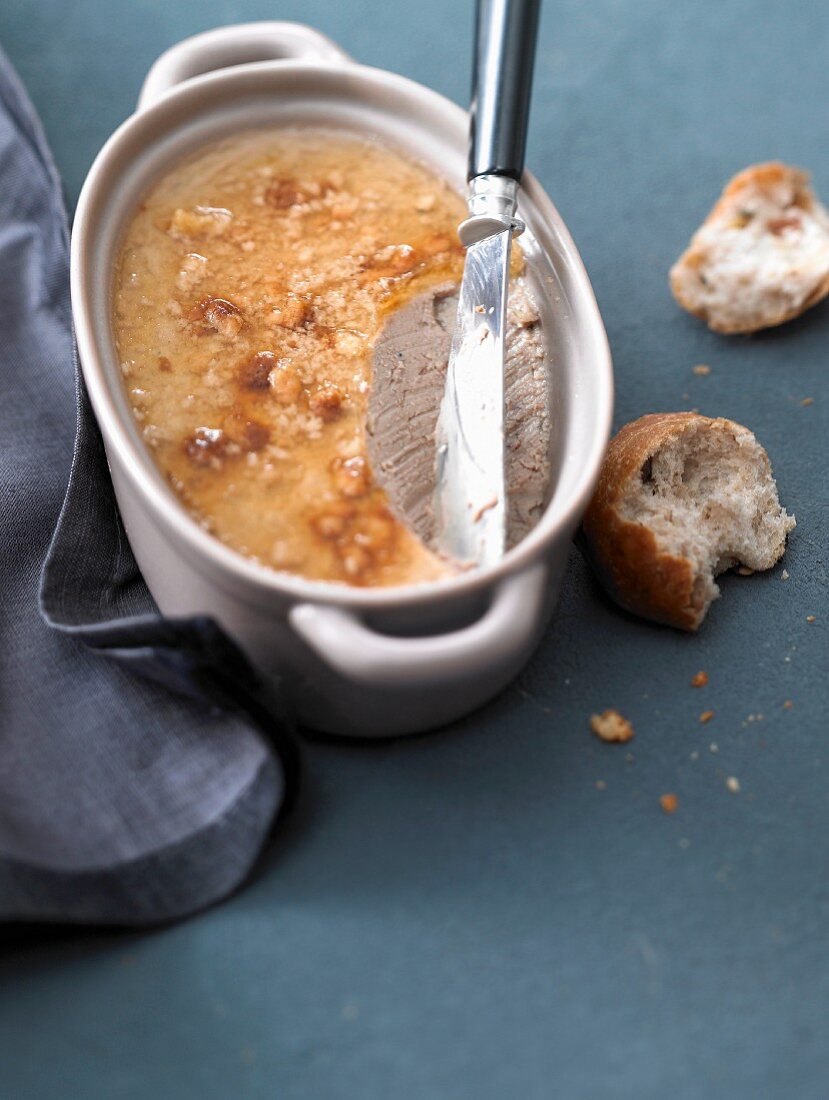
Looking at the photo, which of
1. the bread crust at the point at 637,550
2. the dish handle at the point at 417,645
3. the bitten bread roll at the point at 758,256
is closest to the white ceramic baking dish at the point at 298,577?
the dish handle at the point at 417,645

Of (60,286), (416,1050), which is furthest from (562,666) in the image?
(60,286)

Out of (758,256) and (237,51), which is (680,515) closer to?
(758,256)

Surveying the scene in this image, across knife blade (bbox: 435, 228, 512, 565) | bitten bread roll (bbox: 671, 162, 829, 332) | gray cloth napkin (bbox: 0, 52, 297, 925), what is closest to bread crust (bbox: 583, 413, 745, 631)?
knife blade (bbox: 435, 228, 512, 565)

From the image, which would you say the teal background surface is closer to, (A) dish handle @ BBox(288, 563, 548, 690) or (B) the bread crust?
(B) the bread crust

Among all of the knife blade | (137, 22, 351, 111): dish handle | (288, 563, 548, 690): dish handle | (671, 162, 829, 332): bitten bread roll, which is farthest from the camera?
(671, 162, 829, 332): bitten bread roll

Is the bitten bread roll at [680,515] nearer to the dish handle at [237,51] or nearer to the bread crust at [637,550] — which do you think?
the bread crust at [637,550]

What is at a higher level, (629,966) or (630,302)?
(630,302)

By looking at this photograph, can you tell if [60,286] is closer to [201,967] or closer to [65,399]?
[65,399]

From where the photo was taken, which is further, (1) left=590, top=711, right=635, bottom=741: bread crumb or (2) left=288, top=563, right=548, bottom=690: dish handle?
(1) left=590, top=711, right=635, bottom=741: bread crumb
